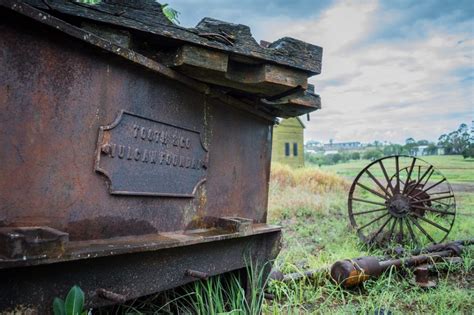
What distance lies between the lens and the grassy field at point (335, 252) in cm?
389

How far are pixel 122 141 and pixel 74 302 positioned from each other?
0.78 m

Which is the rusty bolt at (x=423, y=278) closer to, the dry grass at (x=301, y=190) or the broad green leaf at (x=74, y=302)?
the broad green leaf at (x=74, y=302)

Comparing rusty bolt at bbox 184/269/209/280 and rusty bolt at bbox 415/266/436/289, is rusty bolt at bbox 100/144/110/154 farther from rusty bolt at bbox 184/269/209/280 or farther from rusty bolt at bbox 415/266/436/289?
rusty bolt at bbox 415/266/436/289

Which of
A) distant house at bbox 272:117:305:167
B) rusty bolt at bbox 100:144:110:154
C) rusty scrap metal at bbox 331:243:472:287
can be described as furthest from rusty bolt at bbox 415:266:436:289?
distant house at bbox 272:117:305:167

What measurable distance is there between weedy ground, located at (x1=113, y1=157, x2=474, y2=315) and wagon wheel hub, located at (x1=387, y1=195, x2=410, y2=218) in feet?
2.99

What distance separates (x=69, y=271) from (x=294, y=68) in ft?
5.68

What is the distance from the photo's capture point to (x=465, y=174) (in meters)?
9.23

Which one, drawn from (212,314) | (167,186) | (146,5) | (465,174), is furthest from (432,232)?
(146,5)

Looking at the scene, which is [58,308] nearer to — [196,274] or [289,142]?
[196,274]

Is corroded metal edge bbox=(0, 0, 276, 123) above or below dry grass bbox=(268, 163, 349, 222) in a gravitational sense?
above

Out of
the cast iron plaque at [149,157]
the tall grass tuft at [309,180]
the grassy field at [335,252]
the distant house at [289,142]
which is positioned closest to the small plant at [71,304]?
the cast iron plaque at [149,157]

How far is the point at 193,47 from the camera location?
1.99 metres

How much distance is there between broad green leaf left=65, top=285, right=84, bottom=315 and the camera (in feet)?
4.67

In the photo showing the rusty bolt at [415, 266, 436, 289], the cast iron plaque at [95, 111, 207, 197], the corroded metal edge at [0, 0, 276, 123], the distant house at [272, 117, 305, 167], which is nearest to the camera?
the corroded metal edge at [0, 0, 276, 123]
